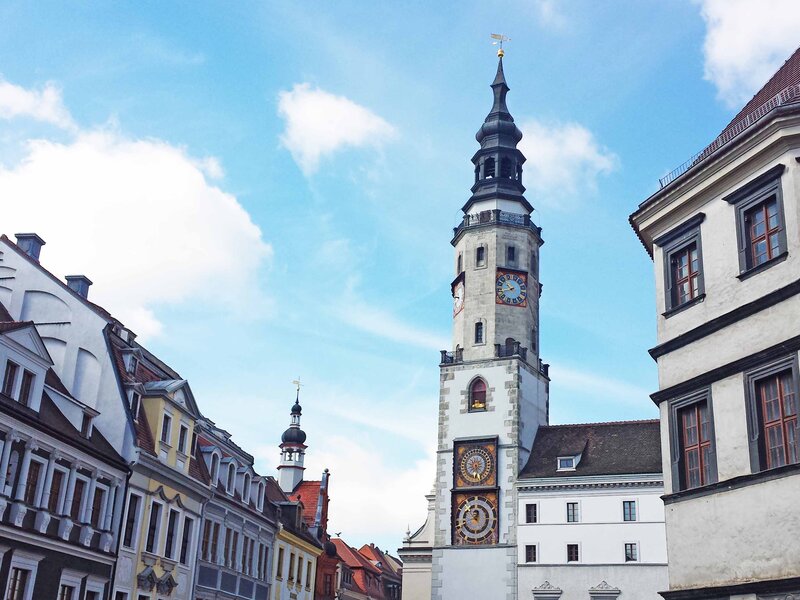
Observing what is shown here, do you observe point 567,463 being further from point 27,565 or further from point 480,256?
point 27,565

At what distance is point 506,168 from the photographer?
70.8m

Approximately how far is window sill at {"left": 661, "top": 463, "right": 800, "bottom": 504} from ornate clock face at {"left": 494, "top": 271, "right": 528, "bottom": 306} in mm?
43410

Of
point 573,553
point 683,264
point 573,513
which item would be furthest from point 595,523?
point 683,264

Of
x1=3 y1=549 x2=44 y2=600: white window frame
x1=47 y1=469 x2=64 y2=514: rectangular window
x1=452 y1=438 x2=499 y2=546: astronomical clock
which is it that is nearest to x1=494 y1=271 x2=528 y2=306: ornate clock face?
x1=452 y1=438 x2=499 y2=546: astronomical clock

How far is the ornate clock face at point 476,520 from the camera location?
5859 cm

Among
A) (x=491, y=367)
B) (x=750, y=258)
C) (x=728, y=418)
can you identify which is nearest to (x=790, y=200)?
(x=750, y=258)

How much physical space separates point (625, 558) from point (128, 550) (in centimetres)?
3163

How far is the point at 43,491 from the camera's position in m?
27.7

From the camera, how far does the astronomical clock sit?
58.8 metres

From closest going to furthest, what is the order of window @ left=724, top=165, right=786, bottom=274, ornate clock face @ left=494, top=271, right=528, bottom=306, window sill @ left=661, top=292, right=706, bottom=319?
window @ left=724, top=165, right=786, bottom=274 → window sill @ left=661, top=292, right=706, bottom=319 → ornate clock face @ left=494, top=271, right=528, bottom=306

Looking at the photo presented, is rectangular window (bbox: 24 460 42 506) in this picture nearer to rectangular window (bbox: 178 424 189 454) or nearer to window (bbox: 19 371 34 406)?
window (bbox: 19 371 34 406)

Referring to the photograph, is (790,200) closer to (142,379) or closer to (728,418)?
(728,418)

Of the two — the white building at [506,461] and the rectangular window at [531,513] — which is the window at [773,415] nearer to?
Answer: the white building at [506,461]

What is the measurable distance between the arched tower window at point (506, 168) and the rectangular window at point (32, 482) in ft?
158
